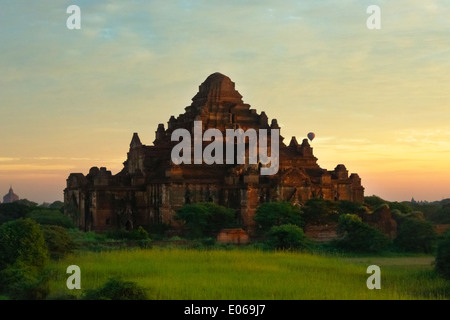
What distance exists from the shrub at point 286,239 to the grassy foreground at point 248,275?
3194 mm

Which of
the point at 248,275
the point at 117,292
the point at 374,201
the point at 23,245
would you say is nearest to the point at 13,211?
the point at 374,201

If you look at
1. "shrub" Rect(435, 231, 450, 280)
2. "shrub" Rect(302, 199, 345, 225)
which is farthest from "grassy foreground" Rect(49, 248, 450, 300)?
"shrub" Rect(302, 199, 345, 225)

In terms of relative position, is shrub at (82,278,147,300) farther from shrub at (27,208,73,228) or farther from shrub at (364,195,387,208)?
shrub at (364,195,387,208)

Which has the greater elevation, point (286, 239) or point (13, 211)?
point (13, 211)

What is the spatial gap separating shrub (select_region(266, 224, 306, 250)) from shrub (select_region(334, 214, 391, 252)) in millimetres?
3516

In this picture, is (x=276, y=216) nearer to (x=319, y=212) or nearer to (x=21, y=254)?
(x=319, y=212)

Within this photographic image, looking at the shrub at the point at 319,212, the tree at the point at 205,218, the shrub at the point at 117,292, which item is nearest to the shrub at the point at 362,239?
the shrub at the point at 319,212

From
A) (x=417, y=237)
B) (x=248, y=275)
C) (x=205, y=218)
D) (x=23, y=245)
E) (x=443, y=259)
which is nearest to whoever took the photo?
(x=248, y=275)

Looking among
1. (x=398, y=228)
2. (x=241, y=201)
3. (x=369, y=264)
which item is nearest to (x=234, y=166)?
(x=241, y=201)

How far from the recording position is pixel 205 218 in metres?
54.0

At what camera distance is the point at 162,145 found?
206 feet

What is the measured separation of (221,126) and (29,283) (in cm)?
3683

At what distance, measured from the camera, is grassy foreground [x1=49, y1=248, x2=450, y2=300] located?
2759cm

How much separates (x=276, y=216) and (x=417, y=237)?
32.6ft
